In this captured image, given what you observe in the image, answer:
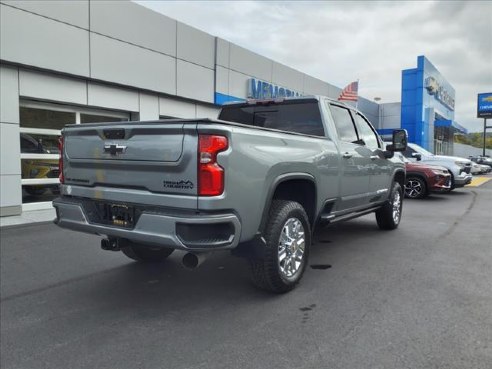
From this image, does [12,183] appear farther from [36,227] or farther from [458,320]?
[458,320]

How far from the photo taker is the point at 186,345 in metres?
3.12

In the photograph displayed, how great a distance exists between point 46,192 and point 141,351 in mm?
8009

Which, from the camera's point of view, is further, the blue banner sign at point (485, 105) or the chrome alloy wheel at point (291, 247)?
the blue banner sign at point (485, 105)

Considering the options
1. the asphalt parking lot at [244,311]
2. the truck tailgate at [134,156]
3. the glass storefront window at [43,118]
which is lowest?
the asphalt parking lot at [244,311]

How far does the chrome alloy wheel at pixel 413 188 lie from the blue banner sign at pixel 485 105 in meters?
50.7

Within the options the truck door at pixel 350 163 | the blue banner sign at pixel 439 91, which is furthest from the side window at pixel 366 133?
the blue banner sign at pixel 439 91

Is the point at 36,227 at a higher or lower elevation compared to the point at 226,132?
lower

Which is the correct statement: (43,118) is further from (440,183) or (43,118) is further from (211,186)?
(440,183)

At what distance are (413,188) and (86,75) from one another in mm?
9413

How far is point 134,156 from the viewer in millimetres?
3514

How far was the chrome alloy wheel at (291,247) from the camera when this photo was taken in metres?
3.98

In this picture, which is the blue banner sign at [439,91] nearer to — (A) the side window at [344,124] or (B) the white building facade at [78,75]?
(B) the white building facade at [78,75]

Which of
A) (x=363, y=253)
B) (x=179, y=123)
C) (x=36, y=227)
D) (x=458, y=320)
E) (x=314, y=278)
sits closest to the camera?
(x=179, y=123)

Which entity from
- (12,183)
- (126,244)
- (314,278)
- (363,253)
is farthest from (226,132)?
(12,183)
